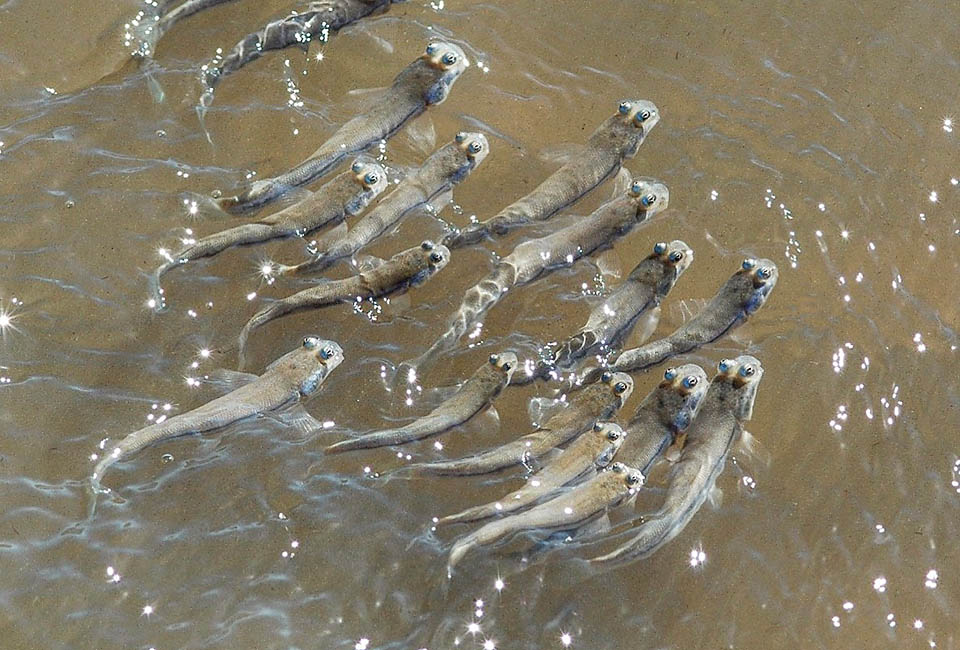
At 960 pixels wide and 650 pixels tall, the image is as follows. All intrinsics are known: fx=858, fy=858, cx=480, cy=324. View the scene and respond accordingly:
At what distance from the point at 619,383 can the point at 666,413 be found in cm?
35

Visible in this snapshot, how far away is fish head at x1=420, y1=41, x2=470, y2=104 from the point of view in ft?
20.8

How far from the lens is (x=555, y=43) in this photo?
22.8 ft

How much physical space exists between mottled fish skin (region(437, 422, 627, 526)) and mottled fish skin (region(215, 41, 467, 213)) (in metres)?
2.46

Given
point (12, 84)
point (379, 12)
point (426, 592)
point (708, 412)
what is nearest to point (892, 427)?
point (708, 412)

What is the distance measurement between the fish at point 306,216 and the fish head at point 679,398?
7.72ft

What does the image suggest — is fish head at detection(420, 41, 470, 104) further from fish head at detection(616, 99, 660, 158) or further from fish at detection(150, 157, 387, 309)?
fish head at detection(616, 99, 660, 158)

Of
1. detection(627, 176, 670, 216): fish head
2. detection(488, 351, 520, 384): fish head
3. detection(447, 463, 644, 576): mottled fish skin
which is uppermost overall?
detection(627, 176, 670, 216): fish head

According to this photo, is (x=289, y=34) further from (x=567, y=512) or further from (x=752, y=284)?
(x=567, y=512)

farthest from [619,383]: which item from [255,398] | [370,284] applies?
[255,398]

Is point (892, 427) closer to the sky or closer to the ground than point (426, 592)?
closer to the sky

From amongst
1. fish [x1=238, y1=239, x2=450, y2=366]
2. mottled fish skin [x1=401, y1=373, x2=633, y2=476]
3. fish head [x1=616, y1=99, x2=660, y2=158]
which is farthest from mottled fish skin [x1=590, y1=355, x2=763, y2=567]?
fish [x1=238, y1=239, x2=450, y2=366]

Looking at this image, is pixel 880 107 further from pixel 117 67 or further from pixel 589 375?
pixel 117 67

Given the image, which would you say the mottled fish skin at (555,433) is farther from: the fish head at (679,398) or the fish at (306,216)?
the fish at (306,216)

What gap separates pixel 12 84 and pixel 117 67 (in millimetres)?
744
